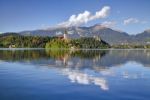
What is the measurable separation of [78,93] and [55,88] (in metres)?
3.33

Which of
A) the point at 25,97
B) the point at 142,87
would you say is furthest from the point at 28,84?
the point at 142,87

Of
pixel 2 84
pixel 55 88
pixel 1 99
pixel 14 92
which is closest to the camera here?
pixel 1 99

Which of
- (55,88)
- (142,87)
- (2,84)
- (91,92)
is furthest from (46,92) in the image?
(142,87)

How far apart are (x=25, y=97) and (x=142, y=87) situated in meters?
13.0

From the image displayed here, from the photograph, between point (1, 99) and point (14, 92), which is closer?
point (1, 99)

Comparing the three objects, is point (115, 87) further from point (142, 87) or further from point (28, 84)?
point (28, 84)

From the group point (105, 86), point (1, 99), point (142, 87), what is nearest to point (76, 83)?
point (105, 86)

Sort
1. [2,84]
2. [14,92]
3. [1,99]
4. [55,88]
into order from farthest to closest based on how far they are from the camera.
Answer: [2,84], [55,88], [14,92], [1,99]

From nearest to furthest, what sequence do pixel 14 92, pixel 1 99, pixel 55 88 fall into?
1. pixel 1 99
2. pixel 14 92
3. pixel 55 88

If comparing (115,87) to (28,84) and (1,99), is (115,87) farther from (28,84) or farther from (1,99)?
(1,99)

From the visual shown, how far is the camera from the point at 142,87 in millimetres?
28125

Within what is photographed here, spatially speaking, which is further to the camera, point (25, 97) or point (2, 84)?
point (2, 84)

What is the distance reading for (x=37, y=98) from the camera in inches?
849

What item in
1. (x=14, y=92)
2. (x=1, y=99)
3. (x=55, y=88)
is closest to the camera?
(x=1, y=99)
